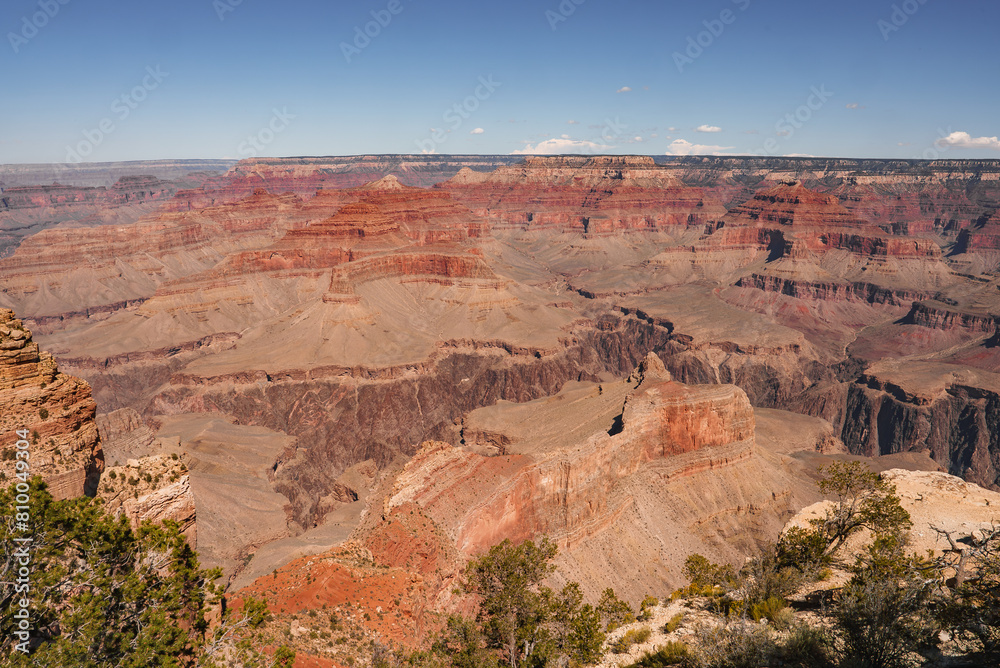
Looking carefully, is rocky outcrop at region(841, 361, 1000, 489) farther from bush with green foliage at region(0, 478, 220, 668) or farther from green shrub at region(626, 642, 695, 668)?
bush with green foliage at region(0, 478, 220, 668)

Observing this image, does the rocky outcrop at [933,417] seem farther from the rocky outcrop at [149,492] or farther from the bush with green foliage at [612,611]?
the rocky outcrop at [149,492]

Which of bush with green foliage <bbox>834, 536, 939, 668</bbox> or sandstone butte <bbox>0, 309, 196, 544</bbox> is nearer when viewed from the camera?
bush with green foliage <bbox>834, 536, 939, 668</bbox>

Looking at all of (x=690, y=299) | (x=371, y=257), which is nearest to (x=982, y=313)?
(x=690, y=299)

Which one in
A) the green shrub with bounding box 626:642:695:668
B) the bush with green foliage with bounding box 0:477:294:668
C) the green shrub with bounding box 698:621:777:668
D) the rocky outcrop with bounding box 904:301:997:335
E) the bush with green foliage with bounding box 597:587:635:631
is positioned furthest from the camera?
the rocky outcrop with bounding box 904:301:997:335

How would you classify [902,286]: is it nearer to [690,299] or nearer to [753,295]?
[753,295]

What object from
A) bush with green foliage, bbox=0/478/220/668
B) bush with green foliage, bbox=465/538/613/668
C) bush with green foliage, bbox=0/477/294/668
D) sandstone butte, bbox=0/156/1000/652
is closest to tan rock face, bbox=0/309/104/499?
sandstone butte, bbox=0/156/1000/652

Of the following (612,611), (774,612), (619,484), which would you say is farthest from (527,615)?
(619,484)

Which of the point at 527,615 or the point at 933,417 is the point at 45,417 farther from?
the point at 933,417

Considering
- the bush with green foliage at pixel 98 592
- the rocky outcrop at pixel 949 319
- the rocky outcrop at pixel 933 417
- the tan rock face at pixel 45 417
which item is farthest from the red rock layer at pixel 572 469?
the rocky outcrop at pixel 949 319
